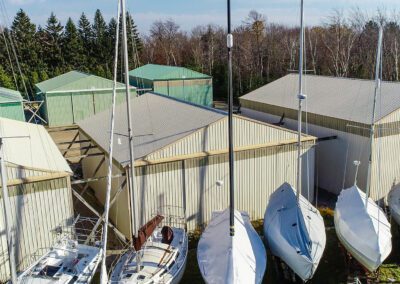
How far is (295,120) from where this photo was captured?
24.0m

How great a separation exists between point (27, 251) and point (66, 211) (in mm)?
1877

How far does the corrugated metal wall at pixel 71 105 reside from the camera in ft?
123

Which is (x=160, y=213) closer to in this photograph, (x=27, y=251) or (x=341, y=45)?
(x=27, y=251)

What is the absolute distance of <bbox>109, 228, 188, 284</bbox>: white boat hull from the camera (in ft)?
41.0

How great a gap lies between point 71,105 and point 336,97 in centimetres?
2428

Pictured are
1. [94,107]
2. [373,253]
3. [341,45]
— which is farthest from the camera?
[341,45]

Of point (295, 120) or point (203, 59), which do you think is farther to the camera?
point (203, 59)

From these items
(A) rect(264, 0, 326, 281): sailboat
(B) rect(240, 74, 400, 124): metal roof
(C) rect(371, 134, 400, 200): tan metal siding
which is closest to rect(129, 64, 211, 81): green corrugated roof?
(B) rect(240, 74, 400, 124): metal roof

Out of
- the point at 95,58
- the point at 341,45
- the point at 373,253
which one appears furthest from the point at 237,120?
the point at 95,58

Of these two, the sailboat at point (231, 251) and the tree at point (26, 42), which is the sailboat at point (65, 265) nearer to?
the sailboat at point (231, 251)

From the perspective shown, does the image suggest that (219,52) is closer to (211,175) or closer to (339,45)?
(339,45)

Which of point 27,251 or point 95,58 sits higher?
point 95,58

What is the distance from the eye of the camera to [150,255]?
533 inches

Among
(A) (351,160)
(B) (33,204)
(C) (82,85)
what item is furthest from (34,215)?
(C) (82,85)
